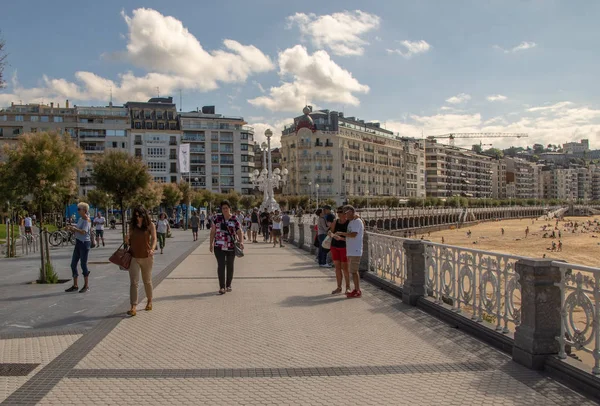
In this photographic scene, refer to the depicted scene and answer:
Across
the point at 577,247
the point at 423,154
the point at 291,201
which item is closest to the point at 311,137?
the point at 291,201

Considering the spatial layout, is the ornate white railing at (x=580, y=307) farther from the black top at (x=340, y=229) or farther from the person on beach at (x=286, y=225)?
the person on beach at (x=286, y=225)

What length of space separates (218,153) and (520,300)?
93380mm

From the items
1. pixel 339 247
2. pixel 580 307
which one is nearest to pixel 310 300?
pixel 339 247

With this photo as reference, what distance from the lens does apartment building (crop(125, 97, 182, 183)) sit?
295 feet


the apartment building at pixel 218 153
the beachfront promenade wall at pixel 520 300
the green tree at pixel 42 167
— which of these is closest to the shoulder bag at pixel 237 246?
the beachfront promenade wall at pixel 520 300

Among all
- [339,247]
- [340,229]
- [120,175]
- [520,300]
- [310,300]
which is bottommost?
[310,300]

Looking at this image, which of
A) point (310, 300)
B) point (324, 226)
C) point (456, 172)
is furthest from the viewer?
point (456, 172)

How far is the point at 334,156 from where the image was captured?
109750 millimetres

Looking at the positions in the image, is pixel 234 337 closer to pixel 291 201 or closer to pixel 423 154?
pixel 291 201

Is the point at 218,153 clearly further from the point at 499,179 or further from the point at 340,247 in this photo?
the point at 499,179

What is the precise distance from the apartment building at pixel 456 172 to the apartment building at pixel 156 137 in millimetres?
78605

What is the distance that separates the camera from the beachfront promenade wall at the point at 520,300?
4.99m

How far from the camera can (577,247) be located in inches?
2119

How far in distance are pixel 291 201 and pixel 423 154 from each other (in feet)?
216
